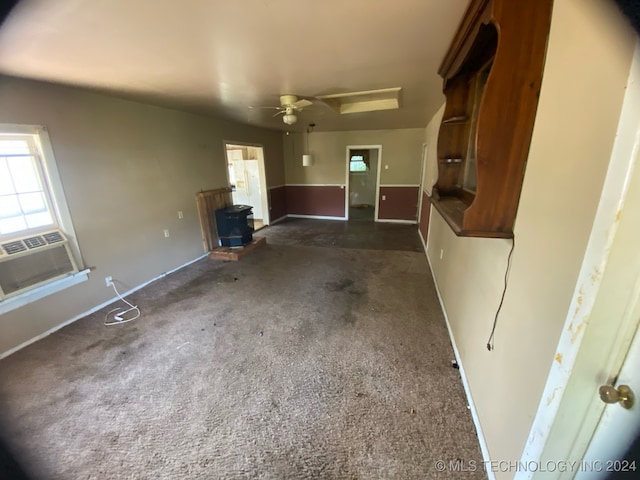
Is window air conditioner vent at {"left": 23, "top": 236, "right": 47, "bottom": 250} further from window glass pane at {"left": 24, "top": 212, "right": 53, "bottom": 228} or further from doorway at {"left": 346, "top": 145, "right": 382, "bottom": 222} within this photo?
doorway at {"left": 346, "top": 145, "right": 382, "bottom": 222}

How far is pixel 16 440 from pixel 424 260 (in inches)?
Result: 171

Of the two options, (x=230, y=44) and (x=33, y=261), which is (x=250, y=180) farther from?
(x=230, y=44)

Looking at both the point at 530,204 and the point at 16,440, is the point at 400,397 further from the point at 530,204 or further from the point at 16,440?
the point at 16,440

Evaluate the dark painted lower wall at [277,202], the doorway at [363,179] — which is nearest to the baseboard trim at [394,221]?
the doorway at [363,179]

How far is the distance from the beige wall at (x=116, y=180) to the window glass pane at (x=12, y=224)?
36cm

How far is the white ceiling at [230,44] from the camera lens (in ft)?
4.04

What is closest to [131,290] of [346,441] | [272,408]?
[272,408]

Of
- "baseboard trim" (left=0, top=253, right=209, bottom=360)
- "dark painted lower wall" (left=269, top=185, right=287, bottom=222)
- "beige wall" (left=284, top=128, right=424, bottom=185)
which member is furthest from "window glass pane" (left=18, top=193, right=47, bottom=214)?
"beige wall" (left=284, top=128, right=424, bottom=185)

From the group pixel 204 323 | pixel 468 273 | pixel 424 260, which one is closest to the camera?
pixel 468 273

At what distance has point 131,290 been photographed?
10.4 feet

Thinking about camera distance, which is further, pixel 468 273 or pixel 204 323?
pixel 204 323

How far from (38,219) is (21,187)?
0.30 meters

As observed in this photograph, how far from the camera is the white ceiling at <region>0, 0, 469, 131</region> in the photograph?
1232mm

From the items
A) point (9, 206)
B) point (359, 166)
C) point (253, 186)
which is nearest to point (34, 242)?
point (9, 206)
